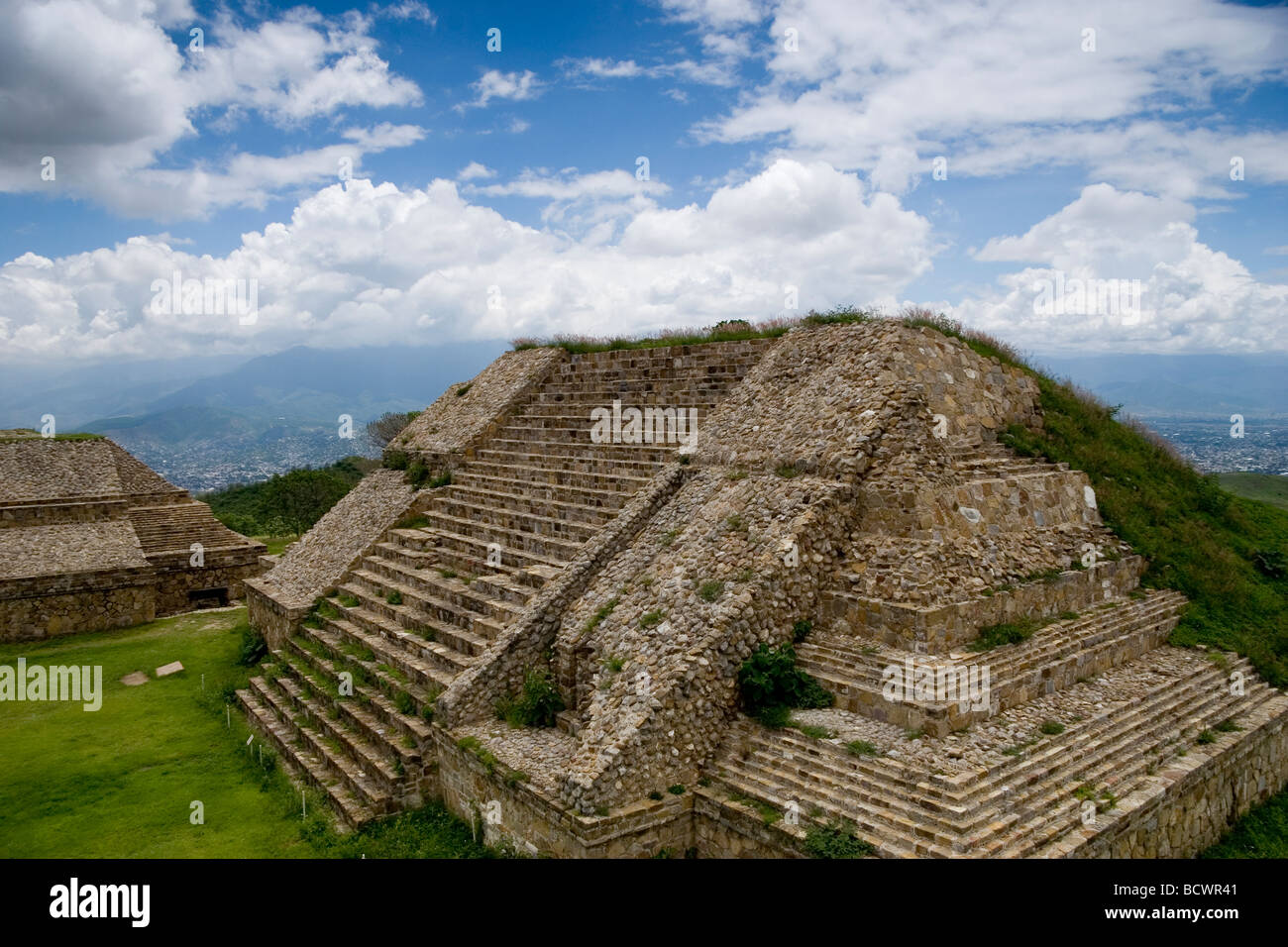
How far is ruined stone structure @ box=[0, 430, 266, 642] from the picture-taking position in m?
16.3

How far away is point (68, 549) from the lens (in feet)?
56.9

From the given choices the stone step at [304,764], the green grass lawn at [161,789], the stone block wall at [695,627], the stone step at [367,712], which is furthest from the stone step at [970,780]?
the stone step at [304,764]

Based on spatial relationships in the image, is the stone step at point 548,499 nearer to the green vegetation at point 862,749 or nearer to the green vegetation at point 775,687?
the green vegetation at point 775,687

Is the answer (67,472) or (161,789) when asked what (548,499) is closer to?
(161,789)

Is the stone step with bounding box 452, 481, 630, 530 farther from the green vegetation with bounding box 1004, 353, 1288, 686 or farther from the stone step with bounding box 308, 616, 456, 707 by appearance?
the green vegetation with bounding box 1004, 353, 1288, 686

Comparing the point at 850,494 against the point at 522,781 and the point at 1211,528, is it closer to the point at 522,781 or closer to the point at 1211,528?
the point at 522,781

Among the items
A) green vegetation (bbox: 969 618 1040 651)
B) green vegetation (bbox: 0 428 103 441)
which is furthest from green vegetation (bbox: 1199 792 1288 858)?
green vegetation (bbox: 0 428 103 441)

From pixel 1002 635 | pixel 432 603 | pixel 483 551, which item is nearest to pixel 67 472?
pixel 483 551

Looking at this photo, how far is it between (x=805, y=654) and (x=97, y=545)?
17.2m

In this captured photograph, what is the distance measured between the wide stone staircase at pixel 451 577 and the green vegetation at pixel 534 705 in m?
0.92

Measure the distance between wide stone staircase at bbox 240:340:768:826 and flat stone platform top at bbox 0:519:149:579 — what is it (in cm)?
658

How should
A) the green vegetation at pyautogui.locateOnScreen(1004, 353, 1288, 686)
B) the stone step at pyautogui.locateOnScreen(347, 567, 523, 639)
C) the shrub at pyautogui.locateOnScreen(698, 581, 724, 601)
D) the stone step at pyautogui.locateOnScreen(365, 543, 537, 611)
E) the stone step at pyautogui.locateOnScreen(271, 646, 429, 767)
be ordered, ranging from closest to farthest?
the shrub at pyautogui.locateOnScreen(698, 581, 724, 601)
the stone step at pyautogui.locateOnScreen(271, 646, 429, 767)
the stone step at pyautogui.locateOnScreen(347, 567, 523, 639)
the green vegetation at pyautogui.locateOnScreen(1004, 353, 1288, 686)
the stone step at pyautogui.locateOnScreen(365, 543, 537, 611)

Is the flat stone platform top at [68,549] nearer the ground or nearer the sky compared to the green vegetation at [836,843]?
nearer the sky

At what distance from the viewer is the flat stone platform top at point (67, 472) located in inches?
734
